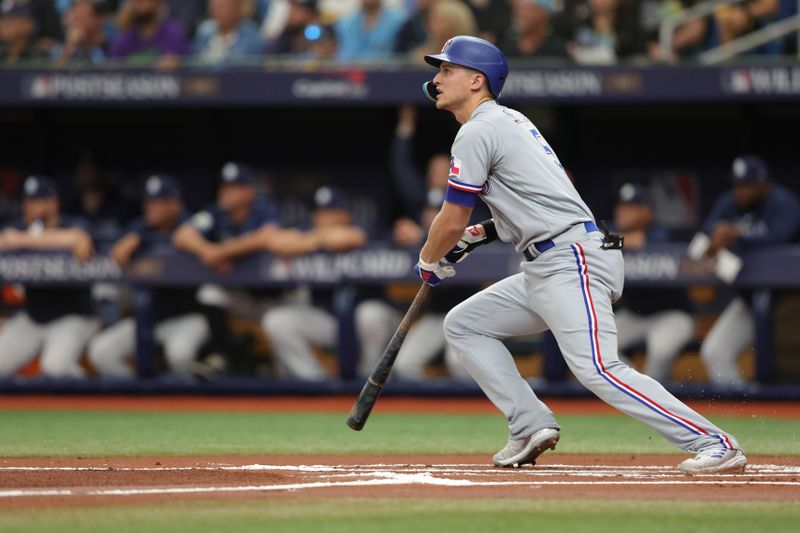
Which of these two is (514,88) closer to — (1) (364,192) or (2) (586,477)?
(1) (364,192)

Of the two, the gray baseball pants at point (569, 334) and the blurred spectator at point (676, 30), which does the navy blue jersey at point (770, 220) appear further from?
the gray baseball pants at point (569, 334)

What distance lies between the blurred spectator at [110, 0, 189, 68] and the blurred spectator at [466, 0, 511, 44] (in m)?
2.40

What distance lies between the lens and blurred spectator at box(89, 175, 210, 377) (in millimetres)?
9797

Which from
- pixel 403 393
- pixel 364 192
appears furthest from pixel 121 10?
pixel 403 393

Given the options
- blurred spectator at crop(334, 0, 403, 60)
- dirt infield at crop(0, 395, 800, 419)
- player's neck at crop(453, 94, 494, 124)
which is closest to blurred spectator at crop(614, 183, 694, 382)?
dirt infield at crop(0, 395, 800, 419)

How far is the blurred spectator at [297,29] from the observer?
419 inches

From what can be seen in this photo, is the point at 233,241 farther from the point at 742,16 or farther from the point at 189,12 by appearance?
the point at 742,16

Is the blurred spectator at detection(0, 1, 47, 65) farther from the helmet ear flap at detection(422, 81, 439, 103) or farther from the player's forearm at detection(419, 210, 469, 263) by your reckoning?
the player's forearm at detection(419, 210, 469, 263)

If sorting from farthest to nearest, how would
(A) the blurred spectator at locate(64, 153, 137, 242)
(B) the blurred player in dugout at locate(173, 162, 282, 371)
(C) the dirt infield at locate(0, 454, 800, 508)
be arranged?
1. (A) the blurred spectator at locate(64, 153, 137, 242)
2. (B) the blurred player in dugout at locate(173, 162, 282, 371)
3. (C) the dirt infield at locate(0, 454, 800, 508)

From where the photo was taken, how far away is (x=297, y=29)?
10.8m

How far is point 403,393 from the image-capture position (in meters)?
9.48

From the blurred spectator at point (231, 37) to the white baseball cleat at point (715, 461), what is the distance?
21.7 ft

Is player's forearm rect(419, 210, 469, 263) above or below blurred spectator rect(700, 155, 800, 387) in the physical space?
→ above

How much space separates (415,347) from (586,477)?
4.44 m
